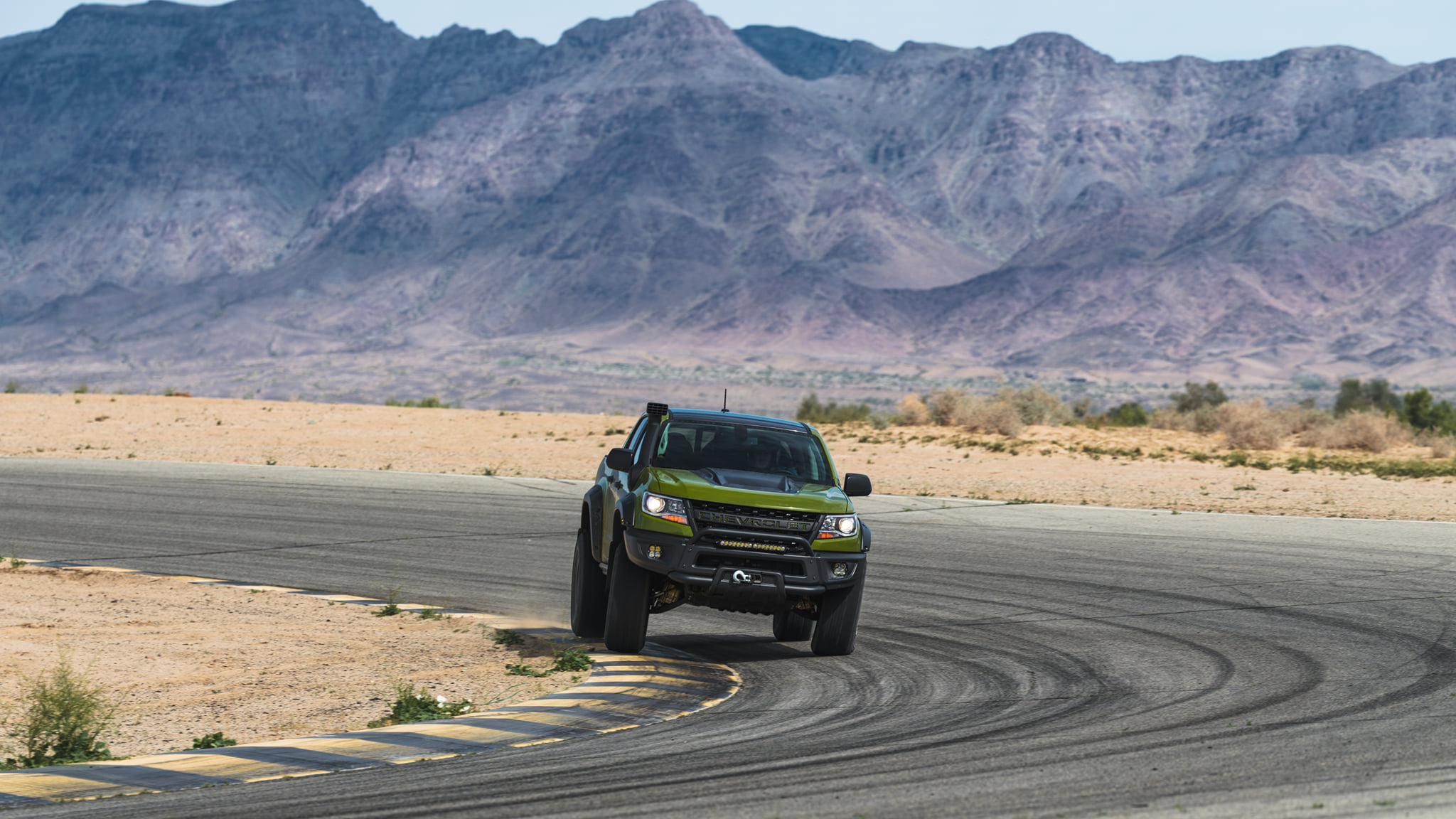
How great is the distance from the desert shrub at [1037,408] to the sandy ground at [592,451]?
2.78 m

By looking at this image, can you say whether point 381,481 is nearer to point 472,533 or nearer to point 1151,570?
point 472,533

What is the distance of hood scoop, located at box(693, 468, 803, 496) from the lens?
37.0 feet

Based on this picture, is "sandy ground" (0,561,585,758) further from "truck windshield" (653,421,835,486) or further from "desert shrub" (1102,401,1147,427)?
"desert shrub" (1102,401,1147,427)

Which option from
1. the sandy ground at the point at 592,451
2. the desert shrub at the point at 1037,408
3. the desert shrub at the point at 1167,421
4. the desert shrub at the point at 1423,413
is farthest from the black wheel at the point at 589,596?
the desert shrub at the point at 1423,413

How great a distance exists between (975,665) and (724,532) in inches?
84.1

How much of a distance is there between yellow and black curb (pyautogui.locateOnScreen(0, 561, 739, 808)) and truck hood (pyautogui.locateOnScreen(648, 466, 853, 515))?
130 cm

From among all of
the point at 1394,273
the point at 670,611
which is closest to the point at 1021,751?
the point at 670,611

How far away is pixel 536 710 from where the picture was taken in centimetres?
963

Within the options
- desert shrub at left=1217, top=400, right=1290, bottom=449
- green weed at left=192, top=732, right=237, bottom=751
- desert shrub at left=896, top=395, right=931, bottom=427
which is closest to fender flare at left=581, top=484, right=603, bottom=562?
green weed at left=192, top=732, right=237, bottom=751

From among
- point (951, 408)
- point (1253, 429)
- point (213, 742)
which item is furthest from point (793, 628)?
point (951, 408)

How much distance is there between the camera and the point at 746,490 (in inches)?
439

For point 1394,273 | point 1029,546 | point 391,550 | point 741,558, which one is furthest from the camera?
point 1394,273

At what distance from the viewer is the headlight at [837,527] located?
1116 centimetres

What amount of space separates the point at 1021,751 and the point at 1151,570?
992 centimetres
